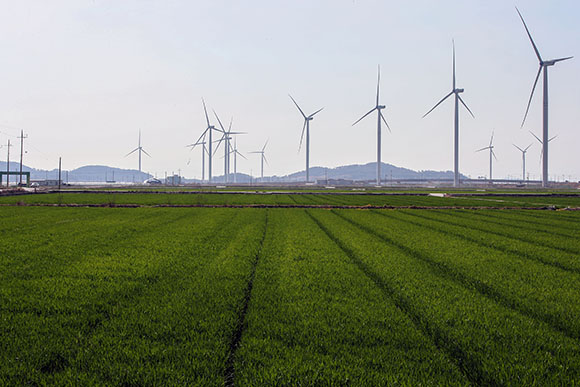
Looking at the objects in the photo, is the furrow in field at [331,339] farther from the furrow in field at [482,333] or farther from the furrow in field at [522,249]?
the furrow in field at [522,249]

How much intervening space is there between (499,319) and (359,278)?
3.45 m

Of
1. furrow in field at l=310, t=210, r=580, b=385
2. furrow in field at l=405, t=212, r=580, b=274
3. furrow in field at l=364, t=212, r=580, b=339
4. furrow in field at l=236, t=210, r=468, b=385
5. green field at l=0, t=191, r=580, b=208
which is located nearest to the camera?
furrow in field at l=236, t=210, r=468, b=385

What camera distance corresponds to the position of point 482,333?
607 centimetres

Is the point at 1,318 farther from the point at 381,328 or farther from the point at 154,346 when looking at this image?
the point at 381,328

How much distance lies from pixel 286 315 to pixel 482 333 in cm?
337

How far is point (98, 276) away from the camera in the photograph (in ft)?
30.1

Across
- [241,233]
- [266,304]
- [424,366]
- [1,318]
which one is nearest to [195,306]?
[266,304]

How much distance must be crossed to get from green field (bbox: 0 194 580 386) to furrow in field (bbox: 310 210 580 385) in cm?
3

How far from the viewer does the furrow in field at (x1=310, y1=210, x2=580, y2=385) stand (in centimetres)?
489

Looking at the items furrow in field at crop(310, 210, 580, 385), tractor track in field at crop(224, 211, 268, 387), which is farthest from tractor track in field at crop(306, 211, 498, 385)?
tractor track in field at crop(224, 211, 268, 387)

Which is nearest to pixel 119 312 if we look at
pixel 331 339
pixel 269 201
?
pixel 331 339

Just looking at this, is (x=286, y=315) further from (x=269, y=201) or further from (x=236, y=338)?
(x=269, y=201)

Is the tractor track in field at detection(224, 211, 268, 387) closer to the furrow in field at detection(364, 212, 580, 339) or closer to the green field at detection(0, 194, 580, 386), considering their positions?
the green field at detection(0, 194, 580, 386)

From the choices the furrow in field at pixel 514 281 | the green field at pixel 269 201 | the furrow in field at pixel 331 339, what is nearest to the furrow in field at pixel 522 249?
the furrow in field at pixel 514 281
